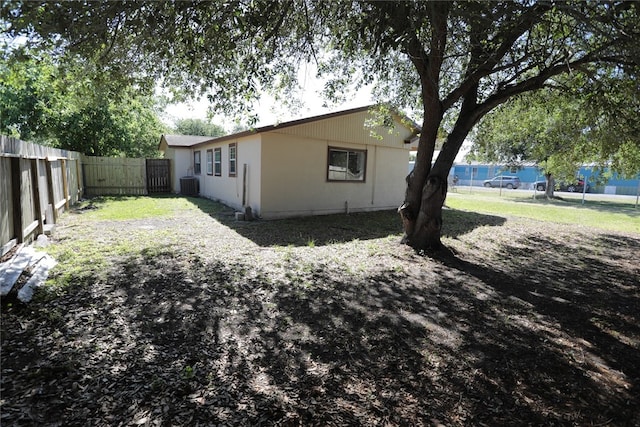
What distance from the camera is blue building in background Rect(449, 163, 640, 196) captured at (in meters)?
28.6

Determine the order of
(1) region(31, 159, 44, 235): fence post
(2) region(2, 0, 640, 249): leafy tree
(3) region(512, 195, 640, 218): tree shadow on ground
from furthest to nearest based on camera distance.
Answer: (3) region(512, 195, 640, 218): tree shadow on ground
(1) region(31, 159, 44, 235): fence post
(2) region(2, 0, 640, 249): leafy tree

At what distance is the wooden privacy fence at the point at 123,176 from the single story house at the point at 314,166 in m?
4.99

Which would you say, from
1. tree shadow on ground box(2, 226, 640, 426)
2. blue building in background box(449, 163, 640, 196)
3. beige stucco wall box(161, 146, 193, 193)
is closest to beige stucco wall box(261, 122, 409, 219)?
tree shadow on ground box(2, 226, 640, 426)

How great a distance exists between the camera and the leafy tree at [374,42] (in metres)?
3.66

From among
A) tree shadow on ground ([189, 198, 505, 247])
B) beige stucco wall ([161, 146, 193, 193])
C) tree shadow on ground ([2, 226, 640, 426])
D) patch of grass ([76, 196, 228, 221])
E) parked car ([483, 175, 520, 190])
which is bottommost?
tree shadow on ground ([2, 226, 640, 426])

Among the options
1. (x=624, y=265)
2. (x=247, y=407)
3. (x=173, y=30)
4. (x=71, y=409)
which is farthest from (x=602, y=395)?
(x=173, y=30)

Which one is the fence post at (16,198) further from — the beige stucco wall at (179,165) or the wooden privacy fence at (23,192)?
the beige stucco wall at (179,165)

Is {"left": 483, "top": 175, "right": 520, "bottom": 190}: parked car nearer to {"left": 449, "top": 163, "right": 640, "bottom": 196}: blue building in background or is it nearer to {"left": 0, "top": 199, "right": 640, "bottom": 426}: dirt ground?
{"left": 449, "top": 163, "right": 640, "bottom": 196}: blue building in background

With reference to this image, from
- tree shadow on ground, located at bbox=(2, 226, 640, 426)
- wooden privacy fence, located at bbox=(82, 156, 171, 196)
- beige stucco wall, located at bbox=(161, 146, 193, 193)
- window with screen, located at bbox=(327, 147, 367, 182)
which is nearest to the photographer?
tree shadow on ground, located at bbox=(2, 226, 640, 426)

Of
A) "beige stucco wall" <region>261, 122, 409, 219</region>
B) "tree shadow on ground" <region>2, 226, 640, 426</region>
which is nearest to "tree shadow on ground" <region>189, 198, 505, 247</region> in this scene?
"beige stucco wall" <region>261, 122, 409, 219</region>

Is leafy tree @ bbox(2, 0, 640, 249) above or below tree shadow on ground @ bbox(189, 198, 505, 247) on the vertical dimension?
above

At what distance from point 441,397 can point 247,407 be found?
55.3 inches

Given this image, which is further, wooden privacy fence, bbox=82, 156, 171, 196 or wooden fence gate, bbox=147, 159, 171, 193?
wooden fence gate, bbox=147, 159, 171, 193

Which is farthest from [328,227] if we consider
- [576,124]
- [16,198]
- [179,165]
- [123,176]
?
[123,176]
